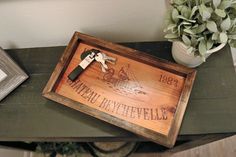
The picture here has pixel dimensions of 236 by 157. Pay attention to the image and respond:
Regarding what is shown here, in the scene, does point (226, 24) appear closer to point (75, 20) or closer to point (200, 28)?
point (200, 28)

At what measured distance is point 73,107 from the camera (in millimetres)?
743

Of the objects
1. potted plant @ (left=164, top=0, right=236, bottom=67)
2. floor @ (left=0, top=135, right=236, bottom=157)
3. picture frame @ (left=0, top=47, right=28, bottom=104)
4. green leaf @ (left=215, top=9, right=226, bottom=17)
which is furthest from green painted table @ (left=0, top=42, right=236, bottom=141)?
floor @ (left=0, top=135, right=236, bottom=157)

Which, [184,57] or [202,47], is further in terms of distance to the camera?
[184,57]

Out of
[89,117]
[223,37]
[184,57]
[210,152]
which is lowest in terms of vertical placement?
[210,152]

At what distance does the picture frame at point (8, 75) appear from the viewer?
0.81 meters

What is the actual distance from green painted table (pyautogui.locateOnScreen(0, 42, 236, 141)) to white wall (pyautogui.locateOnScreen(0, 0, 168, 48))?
0.12 metres

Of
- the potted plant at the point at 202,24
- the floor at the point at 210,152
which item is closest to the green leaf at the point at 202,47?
the potted plant at the point at 202,24

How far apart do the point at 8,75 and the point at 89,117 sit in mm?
309

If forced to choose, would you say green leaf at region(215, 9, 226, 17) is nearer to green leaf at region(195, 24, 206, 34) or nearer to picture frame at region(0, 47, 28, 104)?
green leaf at region(195, 24, 206, 34)

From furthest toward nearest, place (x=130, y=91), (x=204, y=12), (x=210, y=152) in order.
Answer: (x=210, y=152) → (x=130, y=91) → (x=204, y=12)

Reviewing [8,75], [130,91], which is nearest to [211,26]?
[130,91]

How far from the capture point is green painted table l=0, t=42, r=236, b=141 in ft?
2.46

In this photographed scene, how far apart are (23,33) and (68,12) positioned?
0.22 m

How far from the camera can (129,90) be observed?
30.1 inches
